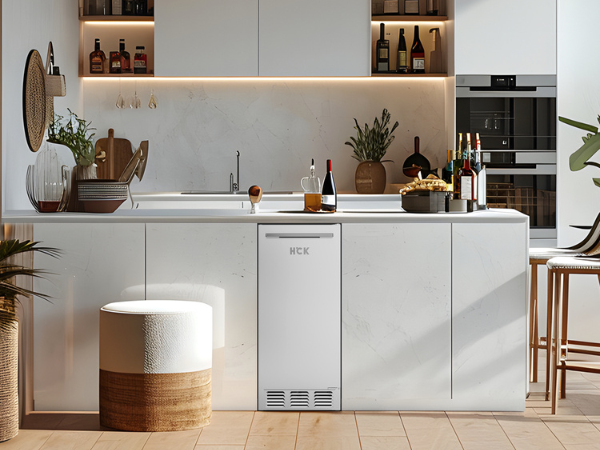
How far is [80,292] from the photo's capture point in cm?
302

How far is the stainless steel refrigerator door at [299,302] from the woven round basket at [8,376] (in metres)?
1.00

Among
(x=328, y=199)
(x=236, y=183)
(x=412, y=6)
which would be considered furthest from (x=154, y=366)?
Result: (x=412, y=6)

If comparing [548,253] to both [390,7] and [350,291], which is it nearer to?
[350,291]

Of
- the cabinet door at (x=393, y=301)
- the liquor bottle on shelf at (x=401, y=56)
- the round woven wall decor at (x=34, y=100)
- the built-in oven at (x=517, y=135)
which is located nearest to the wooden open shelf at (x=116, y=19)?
the round woven wall decor at (x=34, y=100)

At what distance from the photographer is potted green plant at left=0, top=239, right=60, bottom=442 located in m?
2.63

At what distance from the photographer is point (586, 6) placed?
4449mm

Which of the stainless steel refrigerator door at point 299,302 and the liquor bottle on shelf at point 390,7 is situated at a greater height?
the liquor bottle on shelf at point 390,7

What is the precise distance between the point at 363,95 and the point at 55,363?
310 centimetres

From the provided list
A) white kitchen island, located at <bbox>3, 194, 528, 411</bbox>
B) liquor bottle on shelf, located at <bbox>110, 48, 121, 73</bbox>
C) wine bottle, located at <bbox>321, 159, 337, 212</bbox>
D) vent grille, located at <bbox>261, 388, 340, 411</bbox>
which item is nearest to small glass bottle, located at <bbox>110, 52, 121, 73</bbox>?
liquor bottle on shelf, located at <bbox>110, 48, 121, 73</bbox>

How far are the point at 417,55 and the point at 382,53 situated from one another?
0.26m

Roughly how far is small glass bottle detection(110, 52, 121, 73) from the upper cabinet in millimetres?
2406

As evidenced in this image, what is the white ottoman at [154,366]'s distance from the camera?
273 centimetres

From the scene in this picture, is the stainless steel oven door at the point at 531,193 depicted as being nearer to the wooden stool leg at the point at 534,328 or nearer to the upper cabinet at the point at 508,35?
the upper cabinet at the point at 508,35

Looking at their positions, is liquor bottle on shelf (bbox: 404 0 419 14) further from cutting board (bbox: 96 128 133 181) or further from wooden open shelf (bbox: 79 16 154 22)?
cutting board (bbox: 96 128 133 181)
